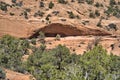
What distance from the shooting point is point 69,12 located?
3378 inches

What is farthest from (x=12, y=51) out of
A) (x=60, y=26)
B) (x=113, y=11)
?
(x=113, y=11)

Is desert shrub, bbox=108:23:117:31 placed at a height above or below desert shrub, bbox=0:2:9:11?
below

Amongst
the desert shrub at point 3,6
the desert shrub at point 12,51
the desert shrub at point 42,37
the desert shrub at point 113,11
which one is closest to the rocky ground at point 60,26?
the desert shrub at point 3,6

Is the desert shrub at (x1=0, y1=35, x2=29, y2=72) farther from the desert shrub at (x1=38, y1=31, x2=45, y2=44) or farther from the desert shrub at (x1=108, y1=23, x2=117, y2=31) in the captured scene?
the desert shrub at (x1=108, y1=23, x2=117, y2=31)

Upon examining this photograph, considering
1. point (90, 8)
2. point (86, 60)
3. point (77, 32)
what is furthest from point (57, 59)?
point (90, 8)

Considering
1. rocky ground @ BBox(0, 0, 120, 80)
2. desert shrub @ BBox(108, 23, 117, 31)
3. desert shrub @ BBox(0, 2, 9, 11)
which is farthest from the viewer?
desert shrub @ BBox(108, 23, 117, 31)

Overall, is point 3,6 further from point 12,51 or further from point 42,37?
point 12,51

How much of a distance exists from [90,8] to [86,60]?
56.3 m

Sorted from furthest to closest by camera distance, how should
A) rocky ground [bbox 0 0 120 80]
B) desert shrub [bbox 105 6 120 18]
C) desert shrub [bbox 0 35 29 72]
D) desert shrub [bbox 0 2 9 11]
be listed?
desert shrub [bbox 105 6 120 18], desert shrub [bbox 0 2 9 11], rocky ground [bbox 0 0 120 80], desert shrub [bbox 0 35 29 72]

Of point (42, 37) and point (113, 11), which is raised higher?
point (42, 37)

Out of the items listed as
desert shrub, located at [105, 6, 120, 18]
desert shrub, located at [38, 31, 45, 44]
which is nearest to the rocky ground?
desert shrub, located at [38, 31, 45, 44]

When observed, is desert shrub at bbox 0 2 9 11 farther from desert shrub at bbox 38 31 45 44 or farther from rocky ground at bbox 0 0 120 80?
desert shrub at bbox 38 31 45 44

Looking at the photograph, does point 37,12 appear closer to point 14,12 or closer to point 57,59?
point 14,12

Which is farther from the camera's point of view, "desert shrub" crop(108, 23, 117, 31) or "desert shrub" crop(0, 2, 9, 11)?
"desert shrub" crop(108, 23, 117, 31)
